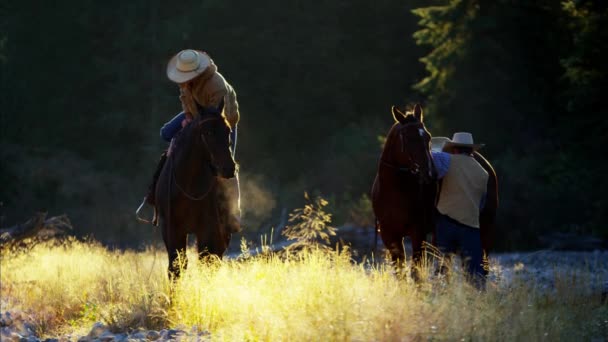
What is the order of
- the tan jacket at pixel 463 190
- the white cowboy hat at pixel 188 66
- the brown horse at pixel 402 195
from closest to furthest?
the tan jacket at pixel 463 190, the white cowboy hat at pixel 188 66, the brown horse at pixel 402 195

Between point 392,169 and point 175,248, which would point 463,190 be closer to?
point 392,169

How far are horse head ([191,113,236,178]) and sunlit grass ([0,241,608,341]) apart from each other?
1003 mm

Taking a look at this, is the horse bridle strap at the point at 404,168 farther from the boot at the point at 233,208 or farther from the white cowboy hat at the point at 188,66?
the white cowboy hat at the point at 188,66

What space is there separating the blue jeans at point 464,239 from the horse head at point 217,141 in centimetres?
263

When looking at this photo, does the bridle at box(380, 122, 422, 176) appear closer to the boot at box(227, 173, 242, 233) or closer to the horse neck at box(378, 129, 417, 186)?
the horse neck at box(378, 129, 417, 186)

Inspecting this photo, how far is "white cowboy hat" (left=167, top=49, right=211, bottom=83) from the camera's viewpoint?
36.8 feet

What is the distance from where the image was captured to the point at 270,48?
46406 mm

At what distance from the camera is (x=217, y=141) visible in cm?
1012

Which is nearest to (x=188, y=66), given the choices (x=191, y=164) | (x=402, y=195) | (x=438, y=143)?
(x=191, y=164)

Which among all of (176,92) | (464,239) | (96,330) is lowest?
(96,330)

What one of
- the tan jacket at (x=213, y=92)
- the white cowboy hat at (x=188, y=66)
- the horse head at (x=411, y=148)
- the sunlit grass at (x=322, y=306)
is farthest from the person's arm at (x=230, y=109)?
the horse head at (x=411, y=148)

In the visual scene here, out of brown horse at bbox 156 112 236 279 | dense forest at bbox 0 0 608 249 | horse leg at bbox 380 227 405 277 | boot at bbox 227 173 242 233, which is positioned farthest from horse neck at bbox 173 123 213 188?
dense forest at bbox 0 0 608 249

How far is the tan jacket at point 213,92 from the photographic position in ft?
36.8

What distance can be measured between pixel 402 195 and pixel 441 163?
0.72 metres
